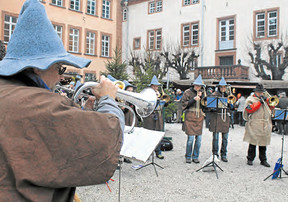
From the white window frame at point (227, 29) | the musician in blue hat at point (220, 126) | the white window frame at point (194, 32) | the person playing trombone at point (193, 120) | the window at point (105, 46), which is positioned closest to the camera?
the person playing trombone at point (193, 120)

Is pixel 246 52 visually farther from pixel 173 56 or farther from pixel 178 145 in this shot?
pixel 178 145

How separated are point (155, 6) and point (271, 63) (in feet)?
44.1

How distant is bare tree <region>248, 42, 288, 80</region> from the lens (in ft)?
63.5

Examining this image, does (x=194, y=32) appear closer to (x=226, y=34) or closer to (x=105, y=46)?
(x=226, y=34)

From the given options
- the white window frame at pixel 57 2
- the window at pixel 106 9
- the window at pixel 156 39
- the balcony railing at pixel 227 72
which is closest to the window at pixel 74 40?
the white window frame at pixel 57 2

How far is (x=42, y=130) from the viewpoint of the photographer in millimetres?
1035

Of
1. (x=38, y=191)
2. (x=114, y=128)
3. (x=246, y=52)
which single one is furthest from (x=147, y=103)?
(x=246, y=52)

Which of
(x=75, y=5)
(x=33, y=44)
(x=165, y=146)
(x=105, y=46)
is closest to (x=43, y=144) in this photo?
(x=33, y=44)

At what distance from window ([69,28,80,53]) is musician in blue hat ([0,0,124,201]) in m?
25.3

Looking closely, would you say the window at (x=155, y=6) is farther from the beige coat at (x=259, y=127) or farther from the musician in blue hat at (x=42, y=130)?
the musician in blue hat at (x=42, y=130)

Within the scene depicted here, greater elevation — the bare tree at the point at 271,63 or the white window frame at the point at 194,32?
the white window frame at the point at 194,32

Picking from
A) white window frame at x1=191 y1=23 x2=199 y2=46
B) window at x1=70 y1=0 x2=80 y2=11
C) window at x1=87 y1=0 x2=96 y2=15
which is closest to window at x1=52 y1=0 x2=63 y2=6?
window at x1=70 y1=0 x2=80 y2=11

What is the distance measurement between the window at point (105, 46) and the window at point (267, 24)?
47.1ft

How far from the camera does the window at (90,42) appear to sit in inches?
1039
